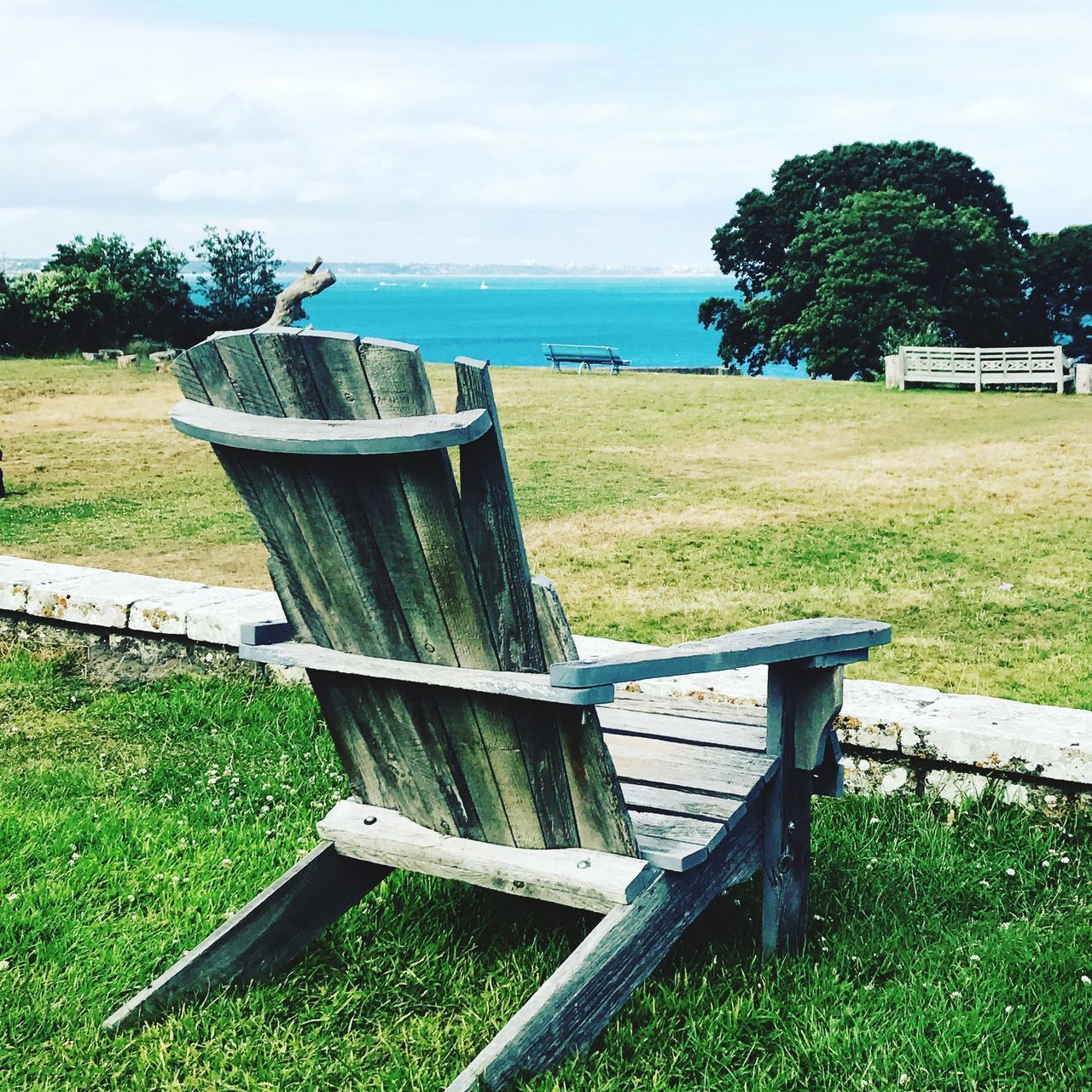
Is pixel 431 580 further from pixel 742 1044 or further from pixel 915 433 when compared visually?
pixel 915 433

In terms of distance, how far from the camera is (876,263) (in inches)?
1228

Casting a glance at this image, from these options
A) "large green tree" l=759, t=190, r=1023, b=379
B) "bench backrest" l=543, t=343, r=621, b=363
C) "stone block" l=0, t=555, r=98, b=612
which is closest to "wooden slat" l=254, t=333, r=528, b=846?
"stone block" l=0, t=555, r=98, b=612

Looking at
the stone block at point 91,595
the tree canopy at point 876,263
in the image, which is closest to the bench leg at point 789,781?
the stone block at point 91,595

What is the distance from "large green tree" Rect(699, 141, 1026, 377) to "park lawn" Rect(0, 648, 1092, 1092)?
994 inches

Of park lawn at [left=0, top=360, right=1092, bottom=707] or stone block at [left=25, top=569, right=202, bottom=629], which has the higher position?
stone block at [left=25, top=569, right=202, bottom=629]

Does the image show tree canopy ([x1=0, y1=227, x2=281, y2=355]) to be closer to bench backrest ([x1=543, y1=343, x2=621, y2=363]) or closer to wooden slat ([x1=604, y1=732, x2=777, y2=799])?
bench backrest ([x1=543, y1=343, x2=621, y2=363])

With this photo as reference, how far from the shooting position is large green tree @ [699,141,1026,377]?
30.8 meters

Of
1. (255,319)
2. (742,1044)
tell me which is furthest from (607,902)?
(255,319)

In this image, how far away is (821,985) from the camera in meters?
2.47

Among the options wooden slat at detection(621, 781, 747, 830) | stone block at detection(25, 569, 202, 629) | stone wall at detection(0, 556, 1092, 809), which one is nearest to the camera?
wooden slat at detection(621, 781, 747, 830)

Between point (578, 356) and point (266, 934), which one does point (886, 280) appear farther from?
point (266, 934)

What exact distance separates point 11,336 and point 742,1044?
27.0 meters

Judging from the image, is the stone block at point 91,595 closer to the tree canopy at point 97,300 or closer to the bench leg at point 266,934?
the bench leg at point 266,934

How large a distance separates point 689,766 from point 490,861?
571 mm
